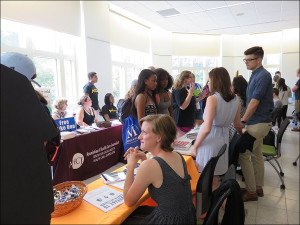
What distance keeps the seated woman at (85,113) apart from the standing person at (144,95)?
1752mm

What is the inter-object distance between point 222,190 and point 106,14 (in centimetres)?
591

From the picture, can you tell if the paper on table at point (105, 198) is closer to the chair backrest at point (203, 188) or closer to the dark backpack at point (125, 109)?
the chair backrest at point (203, 188)

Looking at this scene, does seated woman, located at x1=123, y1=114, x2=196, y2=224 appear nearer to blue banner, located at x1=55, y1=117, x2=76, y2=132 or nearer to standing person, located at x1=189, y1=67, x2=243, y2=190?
standing person, located at x1=189, y1=67, x2=243, y2=190

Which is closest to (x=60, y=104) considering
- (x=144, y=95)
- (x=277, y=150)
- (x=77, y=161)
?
(x=77, y=161)

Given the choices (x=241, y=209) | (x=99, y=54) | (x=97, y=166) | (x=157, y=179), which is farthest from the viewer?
(x=99, y=54)

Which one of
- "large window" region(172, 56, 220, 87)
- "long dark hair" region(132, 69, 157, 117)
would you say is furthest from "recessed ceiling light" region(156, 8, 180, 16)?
"long dark hair" region(132, 69, 157, 117)

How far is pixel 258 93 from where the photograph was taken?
7.09ft

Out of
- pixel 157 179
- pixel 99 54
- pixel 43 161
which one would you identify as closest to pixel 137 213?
pixel 157 179

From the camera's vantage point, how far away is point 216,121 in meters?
1.76

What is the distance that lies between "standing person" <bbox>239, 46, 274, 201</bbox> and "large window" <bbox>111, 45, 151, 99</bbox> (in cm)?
528

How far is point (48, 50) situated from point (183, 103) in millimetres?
3624

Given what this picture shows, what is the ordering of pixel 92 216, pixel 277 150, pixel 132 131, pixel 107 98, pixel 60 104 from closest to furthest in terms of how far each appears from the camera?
1. pixel 92 216
2. pixel 132 131
3. pixel 277 150
4. pixel 60 104
5. pixel 107 98

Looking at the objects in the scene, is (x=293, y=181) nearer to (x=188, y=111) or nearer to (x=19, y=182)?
(x=188, y=111)

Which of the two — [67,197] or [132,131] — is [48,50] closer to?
[132,131]
